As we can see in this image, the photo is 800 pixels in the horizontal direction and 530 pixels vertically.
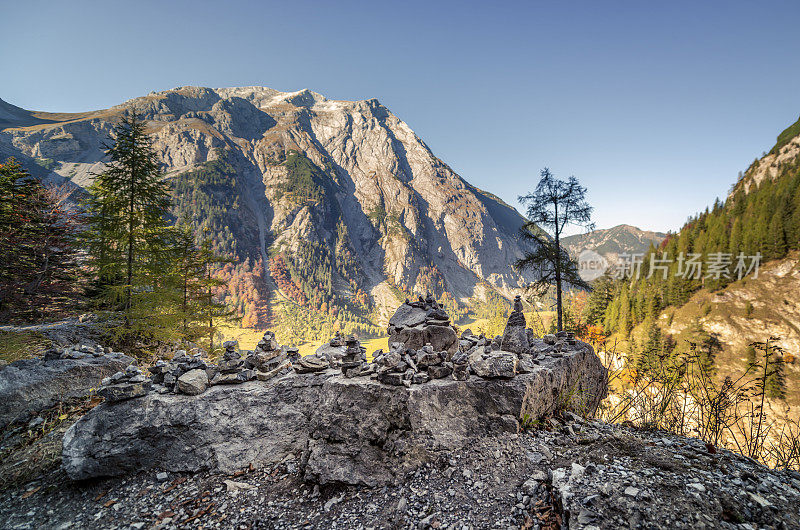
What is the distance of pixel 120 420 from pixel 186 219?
58.1 ft

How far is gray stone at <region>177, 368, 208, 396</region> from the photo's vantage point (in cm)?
593

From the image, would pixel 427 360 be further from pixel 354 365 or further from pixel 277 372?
pixel 277 372

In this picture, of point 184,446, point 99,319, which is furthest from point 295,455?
point 99,319

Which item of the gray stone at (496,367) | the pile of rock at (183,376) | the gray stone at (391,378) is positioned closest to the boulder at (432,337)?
the gray stone at (496,367)

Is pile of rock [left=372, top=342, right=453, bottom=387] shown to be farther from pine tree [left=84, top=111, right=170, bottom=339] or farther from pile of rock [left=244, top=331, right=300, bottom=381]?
pine tree [left=84, top=111, right=170, bottom=339]

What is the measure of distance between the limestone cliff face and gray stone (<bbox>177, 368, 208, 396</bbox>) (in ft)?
455

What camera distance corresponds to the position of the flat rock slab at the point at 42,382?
6344 mm

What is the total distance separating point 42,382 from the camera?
673 centimetres

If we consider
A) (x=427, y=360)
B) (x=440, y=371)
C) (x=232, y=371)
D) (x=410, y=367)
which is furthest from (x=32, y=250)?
(x=440, y=371)

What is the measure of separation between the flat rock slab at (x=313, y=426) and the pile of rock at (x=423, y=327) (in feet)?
8.30

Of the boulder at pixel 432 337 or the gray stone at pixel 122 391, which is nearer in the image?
the gray stone at pixel 122 391

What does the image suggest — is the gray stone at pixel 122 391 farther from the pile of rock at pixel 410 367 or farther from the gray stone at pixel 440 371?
the gray stone at pixel 440 371

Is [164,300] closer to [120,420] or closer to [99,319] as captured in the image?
[99,319]

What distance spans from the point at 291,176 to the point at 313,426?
559 feet
